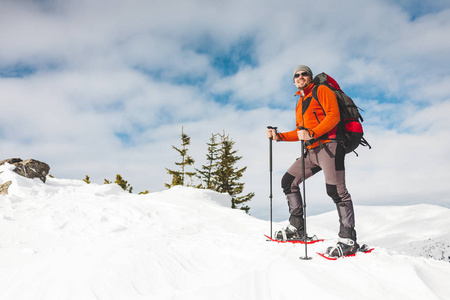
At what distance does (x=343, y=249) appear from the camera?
156 inches

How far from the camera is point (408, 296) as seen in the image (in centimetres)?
277

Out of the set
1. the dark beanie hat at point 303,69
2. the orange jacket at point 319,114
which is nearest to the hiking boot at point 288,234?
the orange jacket at point 319,114

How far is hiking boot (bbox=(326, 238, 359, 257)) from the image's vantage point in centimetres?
393

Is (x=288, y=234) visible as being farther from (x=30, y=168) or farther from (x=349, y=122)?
(x=30, y=168)

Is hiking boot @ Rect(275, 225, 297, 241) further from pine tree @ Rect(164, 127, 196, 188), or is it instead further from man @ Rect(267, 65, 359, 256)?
pine tree @ Rect(164, 127, 196, 188)

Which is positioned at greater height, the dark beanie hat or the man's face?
the dark beanie hat

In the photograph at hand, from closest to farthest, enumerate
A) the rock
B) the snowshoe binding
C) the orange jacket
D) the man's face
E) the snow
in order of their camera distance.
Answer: the snow < the snowshoe binding < the orange jacket < the man's face < the rock

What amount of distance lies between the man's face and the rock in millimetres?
13077

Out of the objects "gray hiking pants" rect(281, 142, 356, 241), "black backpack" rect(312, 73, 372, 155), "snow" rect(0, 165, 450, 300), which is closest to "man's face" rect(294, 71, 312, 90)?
"black backpack" rect(312, 73, 372, 155)

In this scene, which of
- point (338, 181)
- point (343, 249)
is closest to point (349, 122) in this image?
point (338, 181)

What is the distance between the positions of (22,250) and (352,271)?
14.4 feet

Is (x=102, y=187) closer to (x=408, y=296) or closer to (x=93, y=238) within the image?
(x=93, y=238)

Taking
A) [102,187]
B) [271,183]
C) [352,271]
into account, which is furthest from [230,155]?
[352,271]

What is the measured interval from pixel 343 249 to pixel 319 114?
1.90 m
